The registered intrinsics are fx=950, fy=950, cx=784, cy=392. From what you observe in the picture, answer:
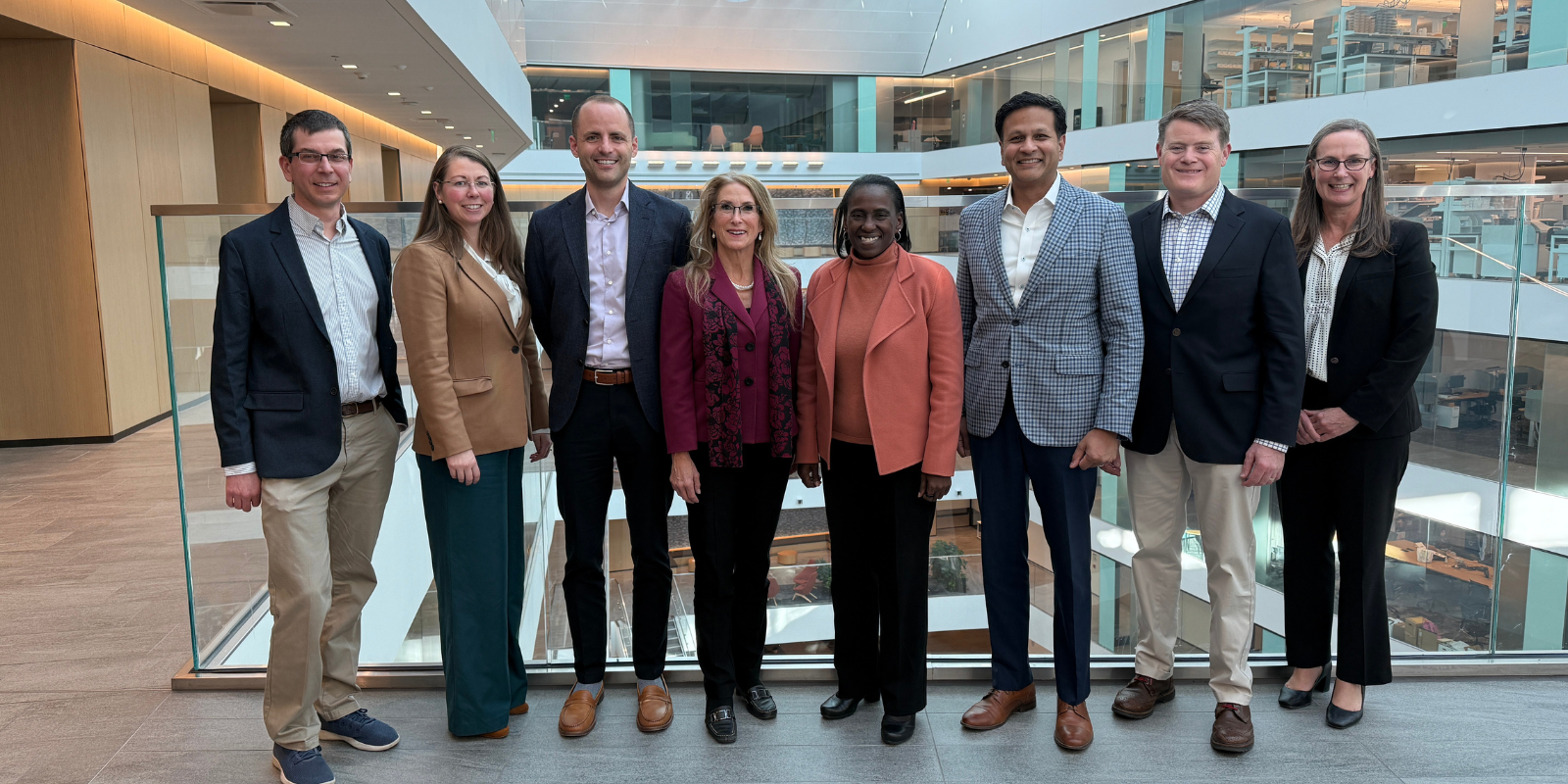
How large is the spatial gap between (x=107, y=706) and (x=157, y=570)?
5.94 feet

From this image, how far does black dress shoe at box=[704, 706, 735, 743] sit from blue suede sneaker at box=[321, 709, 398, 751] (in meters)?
1.00

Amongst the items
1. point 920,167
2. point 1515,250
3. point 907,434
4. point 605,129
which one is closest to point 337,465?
point 605,129

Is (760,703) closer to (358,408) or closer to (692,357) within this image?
(692,357)

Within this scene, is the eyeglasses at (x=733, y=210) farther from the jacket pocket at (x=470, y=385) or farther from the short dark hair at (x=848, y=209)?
the jacket pocket at (x=470, y=385)

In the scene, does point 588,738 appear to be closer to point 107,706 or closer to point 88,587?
point 107,706

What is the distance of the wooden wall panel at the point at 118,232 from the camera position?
8070mm

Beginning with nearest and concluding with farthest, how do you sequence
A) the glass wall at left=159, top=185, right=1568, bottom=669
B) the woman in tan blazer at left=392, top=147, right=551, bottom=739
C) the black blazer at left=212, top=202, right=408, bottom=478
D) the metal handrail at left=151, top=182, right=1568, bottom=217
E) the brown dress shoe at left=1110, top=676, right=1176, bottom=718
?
the black blazer at left=212, top=202, right=408, bottom=478 < the woman in tan blazer at left=392, top=147, right=551, bottom=739 < the brown dress shoe at left=1110, top=676, right=1176, bottom=718 < the metal handrail at left=151, top=182, right=1568, bottom=217 < the glass wall at left=159, top=185, right=1568, bottom=669

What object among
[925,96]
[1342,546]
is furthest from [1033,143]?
[925,96]

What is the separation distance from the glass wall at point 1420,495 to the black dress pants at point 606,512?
0.56ft

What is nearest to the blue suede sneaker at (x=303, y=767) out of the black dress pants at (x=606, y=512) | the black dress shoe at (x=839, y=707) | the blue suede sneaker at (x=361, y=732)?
the blue suede sneaker at (x=361, y=732)

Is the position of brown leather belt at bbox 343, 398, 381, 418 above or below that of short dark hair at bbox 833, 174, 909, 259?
below

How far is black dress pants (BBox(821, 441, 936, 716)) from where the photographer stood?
295cm

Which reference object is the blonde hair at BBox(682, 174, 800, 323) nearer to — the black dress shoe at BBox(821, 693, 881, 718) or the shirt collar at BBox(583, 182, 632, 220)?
the shirt collar at BBox(583, 182, 632, 220)

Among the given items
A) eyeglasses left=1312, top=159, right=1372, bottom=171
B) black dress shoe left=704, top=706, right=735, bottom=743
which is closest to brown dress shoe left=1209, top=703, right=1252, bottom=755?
black dress shoe left=704, top=706, right=735, bottom=743
